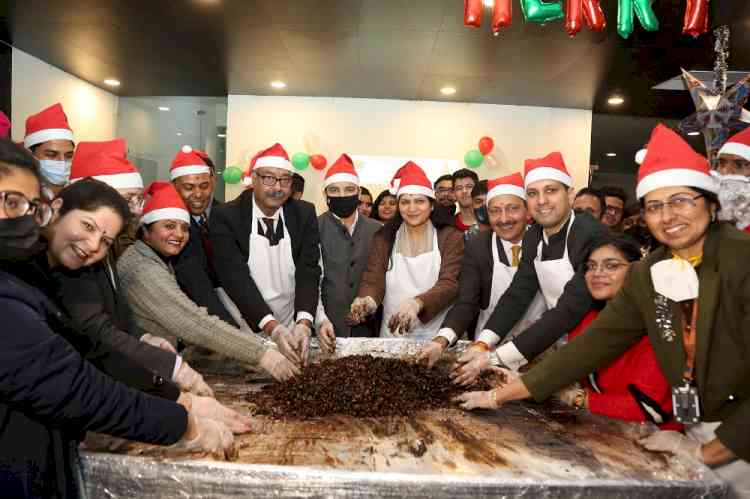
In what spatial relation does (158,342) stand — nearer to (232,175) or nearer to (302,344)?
(302,344)

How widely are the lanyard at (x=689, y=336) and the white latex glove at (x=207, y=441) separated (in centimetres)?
138

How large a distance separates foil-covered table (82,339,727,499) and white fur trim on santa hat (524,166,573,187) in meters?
1.54

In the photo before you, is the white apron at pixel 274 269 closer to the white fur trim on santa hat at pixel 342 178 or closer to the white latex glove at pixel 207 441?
the white fur trim on santa hat at pixel 342 178

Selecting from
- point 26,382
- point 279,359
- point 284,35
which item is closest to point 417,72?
point 284,35

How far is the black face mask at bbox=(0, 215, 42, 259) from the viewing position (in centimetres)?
119

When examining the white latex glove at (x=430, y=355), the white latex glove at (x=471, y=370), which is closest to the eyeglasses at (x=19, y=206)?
the white latex glove at (x=471, y=370)

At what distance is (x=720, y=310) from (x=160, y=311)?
203 centimetres

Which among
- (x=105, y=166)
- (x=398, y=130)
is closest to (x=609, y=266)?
(x=105, y=166)

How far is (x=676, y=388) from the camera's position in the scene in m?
1.68

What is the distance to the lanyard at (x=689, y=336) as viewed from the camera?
5.50 ft

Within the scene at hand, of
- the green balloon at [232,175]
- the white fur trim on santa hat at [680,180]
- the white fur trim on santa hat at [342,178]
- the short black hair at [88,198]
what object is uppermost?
the green balloon at [232,175]

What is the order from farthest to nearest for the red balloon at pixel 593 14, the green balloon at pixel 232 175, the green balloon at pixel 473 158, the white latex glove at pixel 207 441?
the green balloon at pixel 473 158, the green balloon at pixel 232 175, the red balloon at pixel 593 14, the white latex glove at pixel 207 441

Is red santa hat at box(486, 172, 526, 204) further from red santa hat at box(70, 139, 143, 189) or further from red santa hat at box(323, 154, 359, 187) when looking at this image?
red santa hat at box(70, 139, 143, 189)

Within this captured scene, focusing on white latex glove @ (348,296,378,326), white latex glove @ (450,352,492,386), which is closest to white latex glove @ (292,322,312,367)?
white latex glove @ (348,296,378,326)
